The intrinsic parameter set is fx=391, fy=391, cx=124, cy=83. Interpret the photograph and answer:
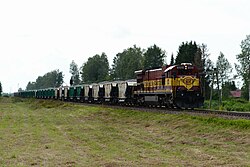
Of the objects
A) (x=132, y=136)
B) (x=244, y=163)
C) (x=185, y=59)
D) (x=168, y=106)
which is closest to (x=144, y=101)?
(x=168, y=106)

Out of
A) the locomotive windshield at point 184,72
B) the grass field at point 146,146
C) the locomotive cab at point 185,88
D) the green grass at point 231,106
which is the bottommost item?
the grass field at point 146,146

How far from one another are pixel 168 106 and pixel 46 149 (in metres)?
18.0

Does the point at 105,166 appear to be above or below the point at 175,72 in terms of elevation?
below

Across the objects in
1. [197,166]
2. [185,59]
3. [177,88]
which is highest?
[185,59]

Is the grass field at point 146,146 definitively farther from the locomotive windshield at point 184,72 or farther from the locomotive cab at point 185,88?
the locomotive windshield at point 184,72

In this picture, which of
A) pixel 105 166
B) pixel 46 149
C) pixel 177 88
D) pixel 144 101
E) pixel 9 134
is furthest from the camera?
pixel 144 101

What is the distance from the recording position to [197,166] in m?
11.0

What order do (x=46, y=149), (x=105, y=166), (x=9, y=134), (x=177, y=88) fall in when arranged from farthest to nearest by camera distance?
(x=177, y=88) < (x=9, y=134) < (x=46, y=149) < (x=105, y=166)

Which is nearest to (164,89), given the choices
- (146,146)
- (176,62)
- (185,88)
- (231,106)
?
(185,88)

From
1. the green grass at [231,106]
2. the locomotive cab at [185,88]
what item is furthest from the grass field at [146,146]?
the green grass at [231,106]

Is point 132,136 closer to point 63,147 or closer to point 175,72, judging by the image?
point 63,147

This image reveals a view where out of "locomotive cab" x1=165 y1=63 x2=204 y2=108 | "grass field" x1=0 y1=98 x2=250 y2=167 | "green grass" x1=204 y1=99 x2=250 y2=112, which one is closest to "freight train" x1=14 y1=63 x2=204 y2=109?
"locomotive cab" x1=165 y1=63 x2=204 y2=108

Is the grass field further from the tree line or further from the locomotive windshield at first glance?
the tree line

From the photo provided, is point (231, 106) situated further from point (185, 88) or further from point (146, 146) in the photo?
point (146, 146)
